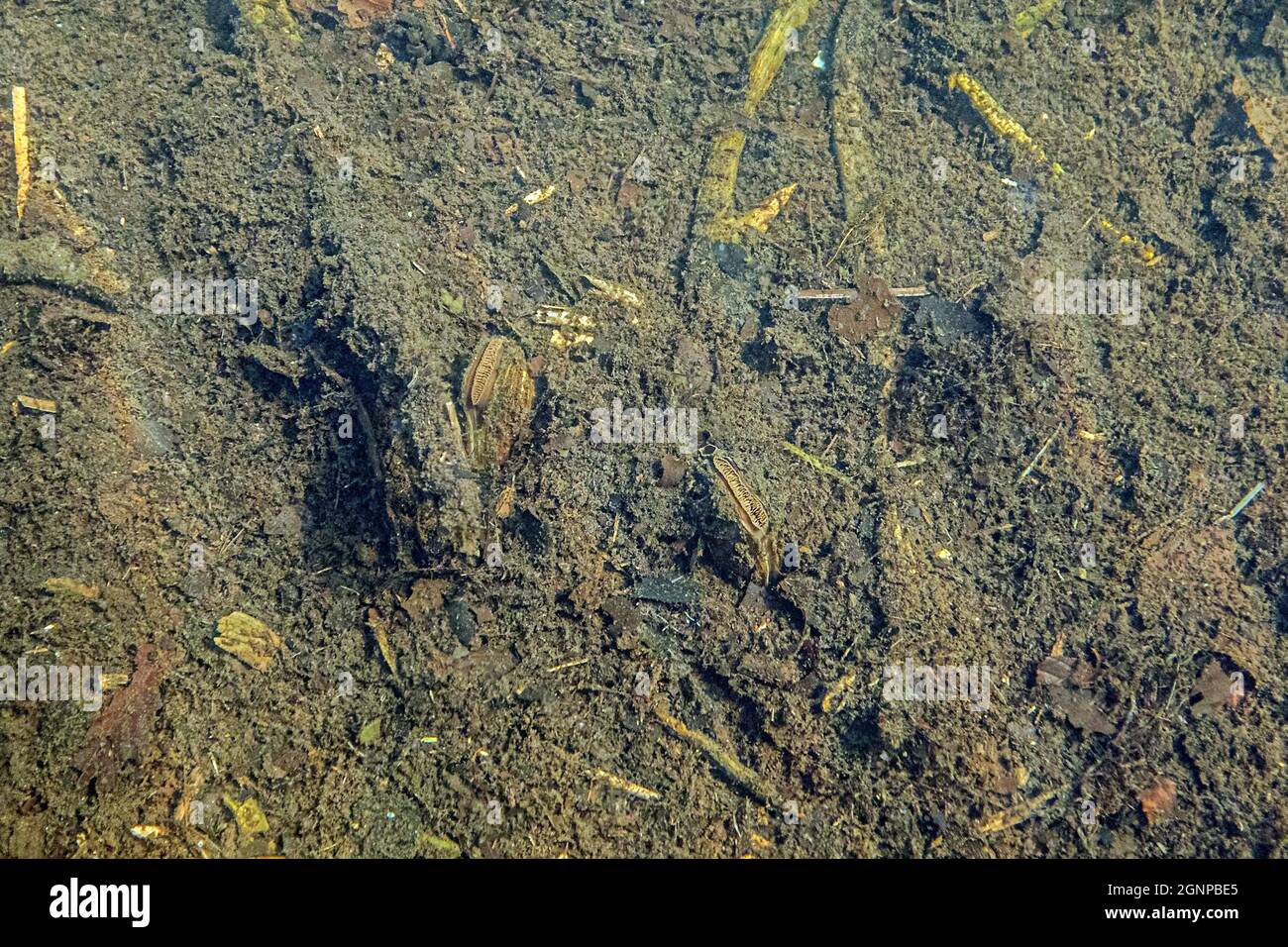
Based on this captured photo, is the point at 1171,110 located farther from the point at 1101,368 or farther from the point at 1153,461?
the point at 1153,461

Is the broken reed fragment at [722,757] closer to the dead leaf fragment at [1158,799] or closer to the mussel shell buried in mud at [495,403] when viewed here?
the mussel shell buried in mud at [495,403]

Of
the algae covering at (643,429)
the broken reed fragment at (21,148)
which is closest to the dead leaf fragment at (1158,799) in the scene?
the algae covering at (643,429)

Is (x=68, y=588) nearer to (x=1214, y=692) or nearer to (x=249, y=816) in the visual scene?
(x=249, y=816)

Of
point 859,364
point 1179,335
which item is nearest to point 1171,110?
point 1179,335

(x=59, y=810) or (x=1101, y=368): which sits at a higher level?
(x=1101, y=368)

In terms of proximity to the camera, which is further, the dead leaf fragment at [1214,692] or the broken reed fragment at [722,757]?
the dead leaf fragment at [1214,692]

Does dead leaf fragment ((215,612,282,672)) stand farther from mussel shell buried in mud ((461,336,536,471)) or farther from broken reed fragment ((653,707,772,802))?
broken reed fragment ((653,707,772,802))
